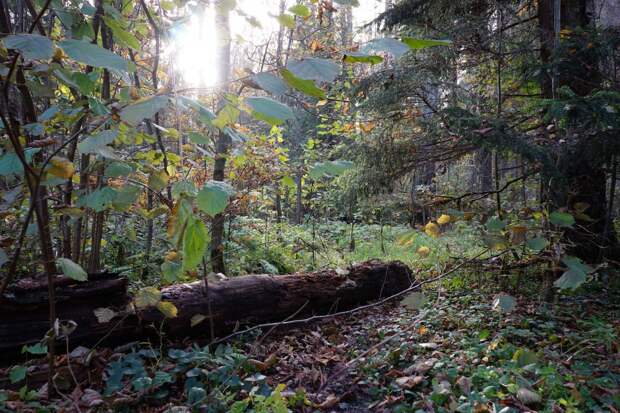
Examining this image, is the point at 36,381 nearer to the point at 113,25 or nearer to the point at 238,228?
the point at 113,25

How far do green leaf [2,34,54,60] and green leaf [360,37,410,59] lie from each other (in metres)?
0.72

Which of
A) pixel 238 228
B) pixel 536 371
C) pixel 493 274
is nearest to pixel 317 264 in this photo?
pixel 238 228

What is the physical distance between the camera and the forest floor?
7.82ft

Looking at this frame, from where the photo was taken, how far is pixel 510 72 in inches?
202

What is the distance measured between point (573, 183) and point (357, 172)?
103 inches

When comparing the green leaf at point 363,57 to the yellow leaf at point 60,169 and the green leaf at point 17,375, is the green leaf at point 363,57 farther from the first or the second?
the green leaf at point 17,375

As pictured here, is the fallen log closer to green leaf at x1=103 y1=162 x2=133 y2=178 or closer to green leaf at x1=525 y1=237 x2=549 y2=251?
green leaf at x1=103 y1=162 x2=133 y2=178

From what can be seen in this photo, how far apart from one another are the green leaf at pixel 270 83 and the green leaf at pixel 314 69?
48 millimetres

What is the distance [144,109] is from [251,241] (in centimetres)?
331

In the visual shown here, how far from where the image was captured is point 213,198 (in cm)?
115

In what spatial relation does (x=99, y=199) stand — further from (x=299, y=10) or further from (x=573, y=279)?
(x=573, y=279)

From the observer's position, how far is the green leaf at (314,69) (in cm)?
88

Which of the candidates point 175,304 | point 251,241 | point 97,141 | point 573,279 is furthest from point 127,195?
point 251,241

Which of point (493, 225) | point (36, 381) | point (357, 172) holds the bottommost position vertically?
point (36, 381)
